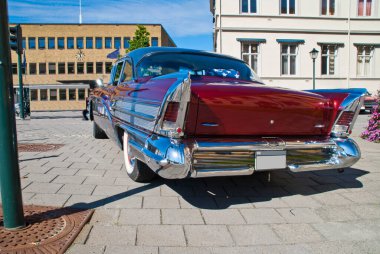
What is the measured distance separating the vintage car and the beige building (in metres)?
41.2

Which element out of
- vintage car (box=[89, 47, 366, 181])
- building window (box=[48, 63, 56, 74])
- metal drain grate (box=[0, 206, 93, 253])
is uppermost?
building window (box=[48, 63, 56, 74])

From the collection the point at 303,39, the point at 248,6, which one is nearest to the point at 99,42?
the point at 248,6

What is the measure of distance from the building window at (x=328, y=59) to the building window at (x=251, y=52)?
16.1ft

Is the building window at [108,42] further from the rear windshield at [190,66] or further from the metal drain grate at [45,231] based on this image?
the metal drain grate at [45,231]

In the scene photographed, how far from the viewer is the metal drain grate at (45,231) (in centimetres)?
236

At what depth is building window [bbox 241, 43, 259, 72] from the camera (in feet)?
73.9

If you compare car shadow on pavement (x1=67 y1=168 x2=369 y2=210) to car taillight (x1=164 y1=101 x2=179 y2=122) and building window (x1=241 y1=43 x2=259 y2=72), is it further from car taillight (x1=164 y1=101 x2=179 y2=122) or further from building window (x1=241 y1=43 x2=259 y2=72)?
building window (x1=241 y1=43 x2=259 y2=72)

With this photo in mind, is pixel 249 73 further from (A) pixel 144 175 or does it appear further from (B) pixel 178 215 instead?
(B) pixel 178 215

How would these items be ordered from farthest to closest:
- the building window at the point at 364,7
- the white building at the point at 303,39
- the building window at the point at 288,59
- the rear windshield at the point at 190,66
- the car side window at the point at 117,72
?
the building window at the point at 364,7 → the building window at the point at 288,59 → the white building at the point at 303,39 → the car side window at the point at 117,72 → the rear windshield at the point at 190,66

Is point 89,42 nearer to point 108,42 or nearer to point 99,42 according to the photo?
point 99,42

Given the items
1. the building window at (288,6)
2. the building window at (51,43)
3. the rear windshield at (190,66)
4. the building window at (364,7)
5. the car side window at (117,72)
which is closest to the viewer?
the rear windshield at (190,66)

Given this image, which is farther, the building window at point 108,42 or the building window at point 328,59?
the building window at point 108,42

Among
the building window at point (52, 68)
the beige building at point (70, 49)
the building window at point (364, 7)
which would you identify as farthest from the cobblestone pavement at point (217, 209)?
the building window at point (52, 68)

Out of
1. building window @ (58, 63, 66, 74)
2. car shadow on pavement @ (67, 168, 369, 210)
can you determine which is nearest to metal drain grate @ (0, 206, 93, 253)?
car shadow on pavement @ (67, 168, 369, 210)
